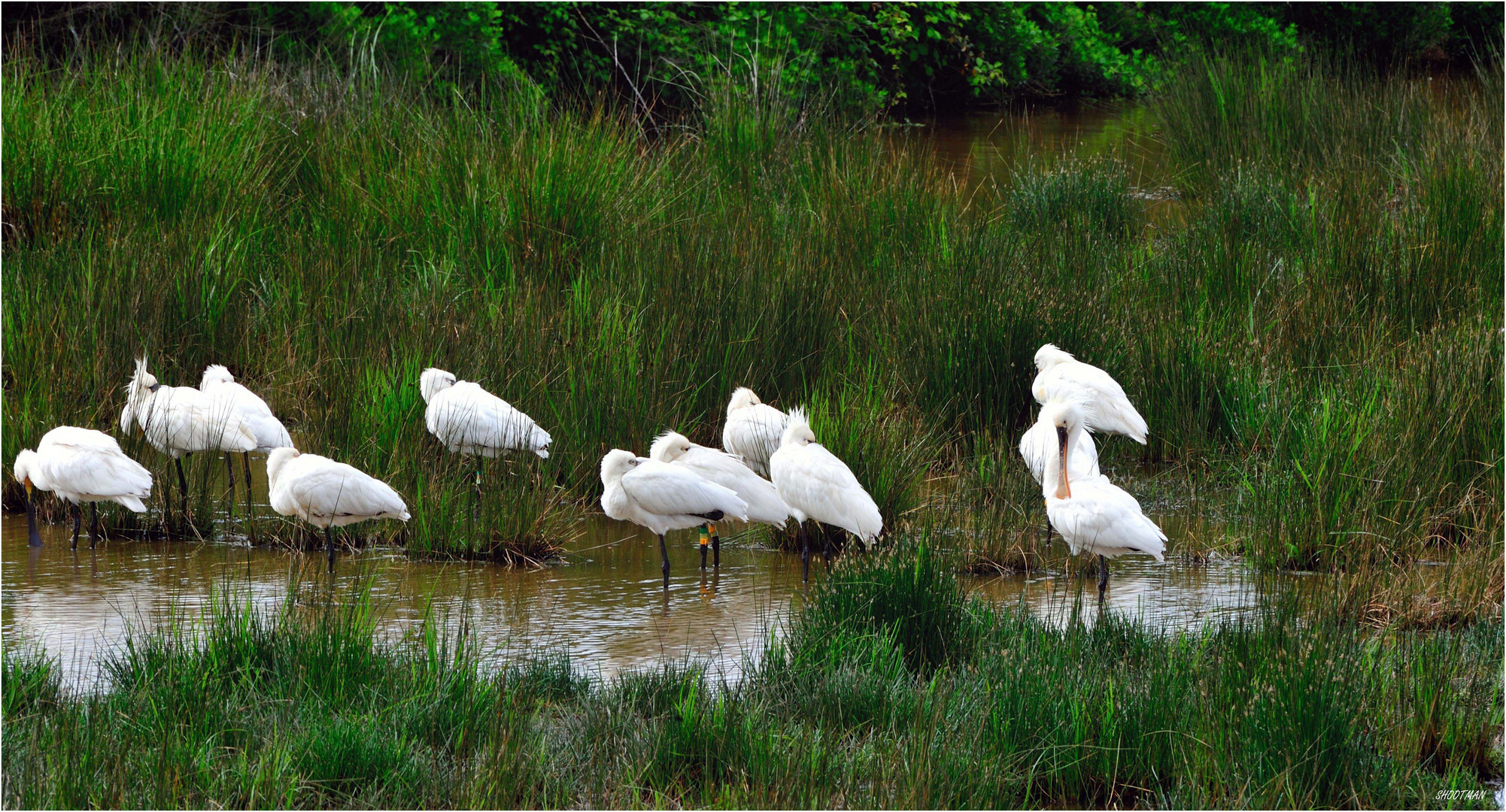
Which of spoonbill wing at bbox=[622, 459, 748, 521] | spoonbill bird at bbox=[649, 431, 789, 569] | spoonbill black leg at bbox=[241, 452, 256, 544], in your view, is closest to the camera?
spoonbill wing at bbox=[622, 459, 748, 521]

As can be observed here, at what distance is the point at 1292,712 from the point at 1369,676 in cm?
43

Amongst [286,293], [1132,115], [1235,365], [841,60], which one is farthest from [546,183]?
[1132,115]

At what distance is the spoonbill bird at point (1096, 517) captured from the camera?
521 centimetres

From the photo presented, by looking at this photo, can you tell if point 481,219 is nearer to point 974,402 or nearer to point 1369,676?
point 974,402

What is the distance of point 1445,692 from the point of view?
3.97 meters

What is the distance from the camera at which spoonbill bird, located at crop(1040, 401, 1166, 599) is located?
5211 mm

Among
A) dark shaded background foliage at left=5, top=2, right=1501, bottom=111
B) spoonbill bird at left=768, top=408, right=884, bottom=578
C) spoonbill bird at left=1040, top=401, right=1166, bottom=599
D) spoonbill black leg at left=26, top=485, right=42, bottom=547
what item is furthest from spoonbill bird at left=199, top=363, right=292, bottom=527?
dark shaded background foliage at left=5, top=2, right=1501, bottom=111

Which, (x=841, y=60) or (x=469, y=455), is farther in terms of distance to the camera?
(x=841, y=60)

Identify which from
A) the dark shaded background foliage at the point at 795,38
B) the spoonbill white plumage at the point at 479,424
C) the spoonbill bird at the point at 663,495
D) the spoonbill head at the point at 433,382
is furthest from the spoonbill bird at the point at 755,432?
the dark shaded background foliage at the point at 795,38

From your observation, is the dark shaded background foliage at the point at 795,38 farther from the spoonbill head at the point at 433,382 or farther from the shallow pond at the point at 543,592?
the shallow pond at the point at 543,592

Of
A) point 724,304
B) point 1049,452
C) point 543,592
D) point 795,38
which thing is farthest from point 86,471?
point 795,38

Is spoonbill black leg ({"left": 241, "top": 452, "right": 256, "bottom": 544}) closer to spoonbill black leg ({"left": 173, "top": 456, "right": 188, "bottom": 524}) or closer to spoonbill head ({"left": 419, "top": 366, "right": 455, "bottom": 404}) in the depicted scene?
spoonbill black leg ({"left": 173, "top": 456, "right": 188, "bottom": 524})

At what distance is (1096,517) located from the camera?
5.21 metres

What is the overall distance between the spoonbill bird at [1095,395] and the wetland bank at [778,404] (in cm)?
40
